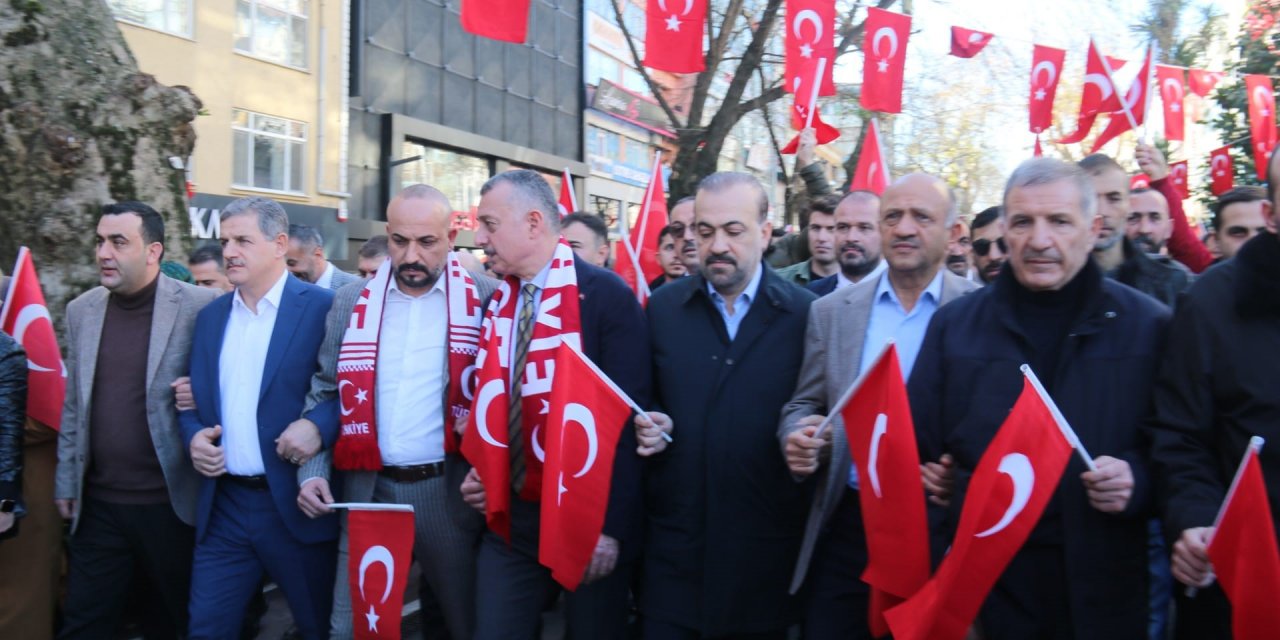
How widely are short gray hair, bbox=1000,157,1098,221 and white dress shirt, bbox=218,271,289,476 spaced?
10.2ft

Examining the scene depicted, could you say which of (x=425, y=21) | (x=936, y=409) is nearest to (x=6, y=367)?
(x=936, y=409)

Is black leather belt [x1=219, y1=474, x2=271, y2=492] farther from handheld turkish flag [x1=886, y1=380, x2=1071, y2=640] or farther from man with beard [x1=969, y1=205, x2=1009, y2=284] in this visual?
man with beard [x1=969, y1=205, x2=1009, y2=284]

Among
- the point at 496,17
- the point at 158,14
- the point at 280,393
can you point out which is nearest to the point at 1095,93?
the point at 496,17

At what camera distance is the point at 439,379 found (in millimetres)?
4191

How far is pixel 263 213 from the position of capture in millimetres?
4484

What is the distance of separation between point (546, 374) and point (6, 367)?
7.37ft

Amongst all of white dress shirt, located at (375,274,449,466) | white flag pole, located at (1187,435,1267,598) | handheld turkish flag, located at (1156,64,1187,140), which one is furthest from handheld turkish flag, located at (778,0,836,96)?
white flag pole, located at (1187,435,1267,598)

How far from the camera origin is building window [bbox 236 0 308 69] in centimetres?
1848

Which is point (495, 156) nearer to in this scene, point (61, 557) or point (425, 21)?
point (425, 21)

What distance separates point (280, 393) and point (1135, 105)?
7470 mm

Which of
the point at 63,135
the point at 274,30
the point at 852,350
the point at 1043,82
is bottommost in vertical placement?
the point at 852,350

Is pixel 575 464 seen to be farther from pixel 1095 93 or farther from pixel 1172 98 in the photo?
pixel 1172 98

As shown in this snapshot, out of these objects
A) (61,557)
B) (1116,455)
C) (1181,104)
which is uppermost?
(1181,104)

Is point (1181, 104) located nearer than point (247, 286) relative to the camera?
No
